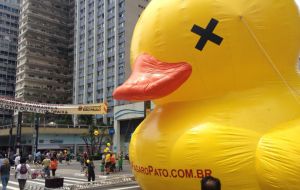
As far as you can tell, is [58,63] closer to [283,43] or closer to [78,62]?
[78,62]

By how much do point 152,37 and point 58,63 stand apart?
101178mm

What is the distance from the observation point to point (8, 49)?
114812 mm

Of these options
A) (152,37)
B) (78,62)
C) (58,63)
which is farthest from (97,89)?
(152,37)

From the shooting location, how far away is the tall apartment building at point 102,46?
87.0 metres

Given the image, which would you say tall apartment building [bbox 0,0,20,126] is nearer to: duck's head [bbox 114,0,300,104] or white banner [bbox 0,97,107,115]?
white banner [bbox 0,97,107,115]

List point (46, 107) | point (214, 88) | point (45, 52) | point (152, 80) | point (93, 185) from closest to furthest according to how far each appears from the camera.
A: 1. point (152, 80)
2. point (214, 88)
3. point (93, 185)
4. point (46, 107)
5. point (45, 52)

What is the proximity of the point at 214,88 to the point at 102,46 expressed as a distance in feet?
286

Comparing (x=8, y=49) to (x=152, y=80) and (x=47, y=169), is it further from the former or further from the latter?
(x=152, y=80)

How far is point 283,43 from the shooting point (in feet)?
25.7

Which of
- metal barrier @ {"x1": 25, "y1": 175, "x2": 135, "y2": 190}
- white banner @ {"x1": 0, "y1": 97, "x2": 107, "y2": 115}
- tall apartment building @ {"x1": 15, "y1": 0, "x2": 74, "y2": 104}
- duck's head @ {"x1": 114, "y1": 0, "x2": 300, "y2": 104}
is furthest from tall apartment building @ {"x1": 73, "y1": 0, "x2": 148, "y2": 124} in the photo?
duck's head @ {"x1": 114, "y1": 0, "x2": 300, "y2": 104}

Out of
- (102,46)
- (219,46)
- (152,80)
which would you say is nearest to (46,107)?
(152,80)

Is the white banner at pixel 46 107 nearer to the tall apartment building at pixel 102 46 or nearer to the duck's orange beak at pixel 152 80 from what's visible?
the duck's orange beak at pixel 152 80

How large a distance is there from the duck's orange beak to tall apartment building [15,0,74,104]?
93.9 metres

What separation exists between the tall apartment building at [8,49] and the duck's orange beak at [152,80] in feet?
359
